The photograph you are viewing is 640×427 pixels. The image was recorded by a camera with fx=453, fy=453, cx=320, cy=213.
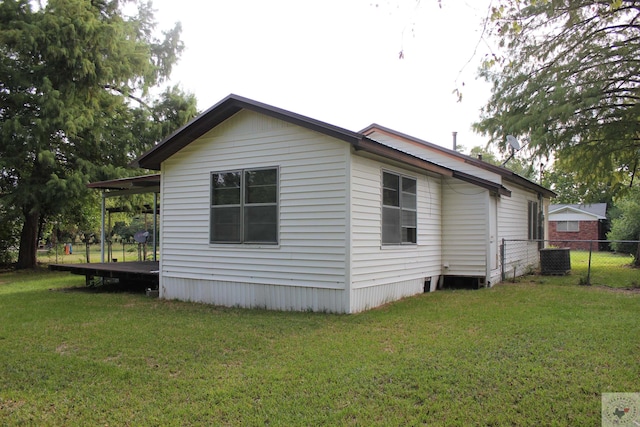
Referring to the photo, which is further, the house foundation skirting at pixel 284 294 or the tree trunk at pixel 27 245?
the tree trunk at pixel 27 245

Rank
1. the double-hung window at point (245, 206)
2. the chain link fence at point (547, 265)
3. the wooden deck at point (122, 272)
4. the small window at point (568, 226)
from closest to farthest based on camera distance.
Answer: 1. the double-hung window at point (245, 206)
2. the wooden deck at point (122, 272)
3. the chain link fence at point (547, 265)
4. the small window at point (568, 226)

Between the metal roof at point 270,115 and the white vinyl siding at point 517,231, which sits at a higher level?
the metal roof at point 270,115

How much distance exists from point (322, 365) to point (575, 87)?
11359mm

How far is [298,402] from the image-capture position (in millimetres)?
3816

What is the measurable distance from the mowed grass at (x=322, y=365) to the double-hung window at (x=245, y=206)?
1.42 m

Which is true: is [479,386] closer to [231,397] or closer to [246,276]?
[231,397]

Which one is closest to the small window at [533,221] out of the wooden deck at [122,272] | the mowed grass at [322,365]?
the mowed grass at [322,365]

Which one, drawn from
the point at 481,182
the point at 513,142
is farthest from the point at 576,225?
the point at 481,182

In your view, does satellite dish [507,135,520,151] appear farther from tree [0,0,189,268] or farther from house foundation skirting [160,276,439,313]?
tree [0,0,189,268]

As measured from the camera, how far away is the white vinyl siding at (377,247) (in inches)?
294

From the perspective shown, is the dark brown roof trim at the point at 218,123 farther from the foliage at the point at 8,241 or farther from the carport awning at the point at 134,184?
the foliage at the point at 8,241

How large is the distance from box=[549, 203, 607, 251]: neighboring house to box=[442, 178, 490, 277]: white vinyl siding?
23979mm

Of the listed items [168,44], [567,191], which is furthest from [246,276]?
[567,191]

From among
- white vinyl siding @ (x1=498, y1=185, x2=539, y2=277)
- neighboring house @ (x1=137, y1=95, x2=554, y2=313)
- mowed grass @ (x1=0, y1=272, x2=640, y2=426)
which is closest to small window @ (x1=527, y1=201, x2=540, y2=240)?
white vinyl siding @ (x1=498, y1=185, x2=539, y2=277)
